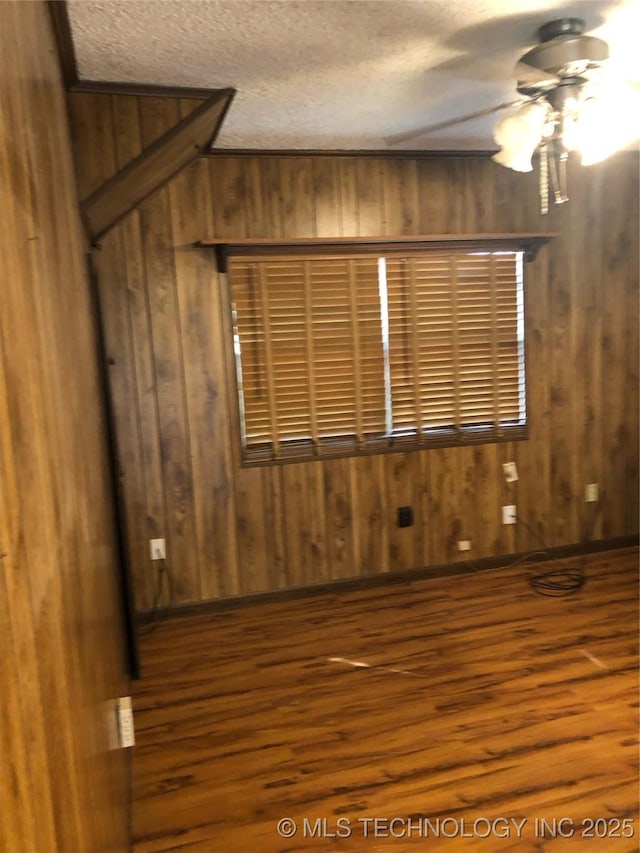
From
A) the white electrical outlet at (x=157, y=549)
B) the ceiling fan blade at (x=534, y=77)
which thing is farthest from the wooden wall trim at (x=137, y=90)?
the white electrical outlet at (x=157, y=549)

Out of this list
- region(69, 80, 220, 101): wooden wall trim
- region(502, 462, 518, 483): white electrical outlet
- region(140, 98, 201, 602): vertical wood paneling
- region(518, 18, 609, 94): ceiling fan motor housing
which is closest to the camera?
region(518, 18, 609, 94): ceiling fan motor housing

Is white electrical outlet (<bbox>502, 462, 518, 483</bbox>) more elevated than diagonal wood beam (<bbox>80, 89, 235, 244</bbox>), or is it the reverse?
diagonal wood beam (<bbox>80, 89, 235, 244</bbox>)

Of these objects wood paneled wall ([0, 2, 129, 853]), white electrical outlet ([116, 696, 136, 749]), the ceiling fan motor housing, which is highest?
the ceiling fan motor housing

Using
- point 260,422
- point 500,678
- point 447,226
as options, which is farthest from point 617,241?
point 500,678

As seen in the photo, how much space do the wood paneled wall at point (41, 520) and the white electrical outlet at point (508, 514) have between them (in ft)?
9.78

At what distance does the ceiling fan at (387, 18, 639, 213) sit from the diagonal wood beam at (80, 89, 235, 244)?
114 centimetres

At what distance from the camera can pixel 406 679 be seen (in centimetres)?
275

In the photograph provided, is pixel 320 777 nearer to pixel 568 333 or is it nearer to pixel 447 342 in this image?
pixel 447 342

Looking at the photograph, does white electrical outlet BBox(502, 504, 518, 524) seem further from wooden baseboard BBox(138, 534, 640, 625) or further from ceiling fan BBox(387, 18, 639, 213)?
ceiling fan BBox(387, 18, 639, 213)

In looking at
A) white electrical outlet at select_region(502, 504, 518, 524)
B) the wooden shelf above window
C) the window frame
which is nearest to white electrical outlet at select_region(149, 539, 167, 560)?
the window frame

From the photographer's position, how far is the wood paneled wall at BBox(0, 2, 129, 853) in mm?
587

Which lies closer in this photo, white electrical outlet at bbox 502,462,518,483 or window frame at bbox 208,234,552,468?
window frame at bbox 208,234,552,468

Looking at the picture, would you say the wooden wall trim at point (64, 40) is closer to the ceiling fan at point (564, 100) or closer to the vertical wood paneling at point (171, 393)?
the vertical wood paneling at point (171, 393)

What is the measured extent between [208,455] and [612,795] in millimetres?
2331
